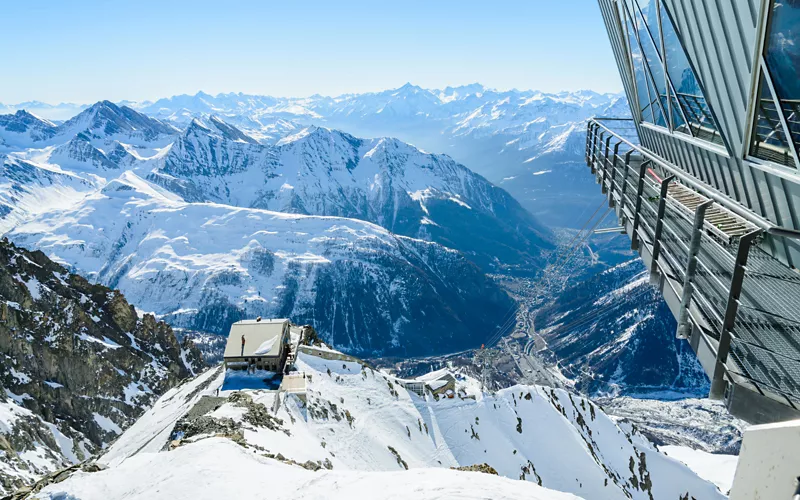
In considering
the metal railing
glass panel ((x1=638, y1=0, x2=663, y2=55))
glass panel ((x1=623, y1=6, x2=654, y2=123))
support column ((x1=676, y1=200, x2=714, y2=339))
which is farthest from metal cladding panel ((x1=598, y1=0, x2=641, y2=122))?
support column ((x1=676, y1=200, x2=714, y2=339))

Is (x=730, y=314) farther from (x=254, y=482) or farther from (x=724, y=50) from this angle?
(x=254, y=482)

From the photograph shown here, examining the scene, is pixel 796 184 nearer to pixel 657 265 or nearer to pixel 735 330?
pixel 735 330

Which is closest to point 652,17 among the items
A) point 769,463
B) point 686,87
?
point 686,87

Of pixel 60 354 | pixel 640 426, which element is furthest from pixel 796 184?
pixel 640 426

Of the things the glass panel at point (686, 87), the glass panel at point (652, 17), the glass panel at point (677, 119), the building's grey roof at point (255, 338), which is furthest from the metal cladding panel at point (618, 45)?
the building's grey roof at point (255, 338)

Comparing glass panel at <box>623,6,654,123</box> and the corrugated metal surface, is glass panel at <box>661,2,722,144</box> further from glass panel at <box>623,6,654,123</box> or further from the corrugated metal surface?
glass panel at <box>623,6,654,123</box>

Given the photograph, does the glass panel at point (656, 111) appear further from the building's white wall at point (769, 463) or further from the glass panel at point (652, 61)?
the building's white wall at point (769, 463)
